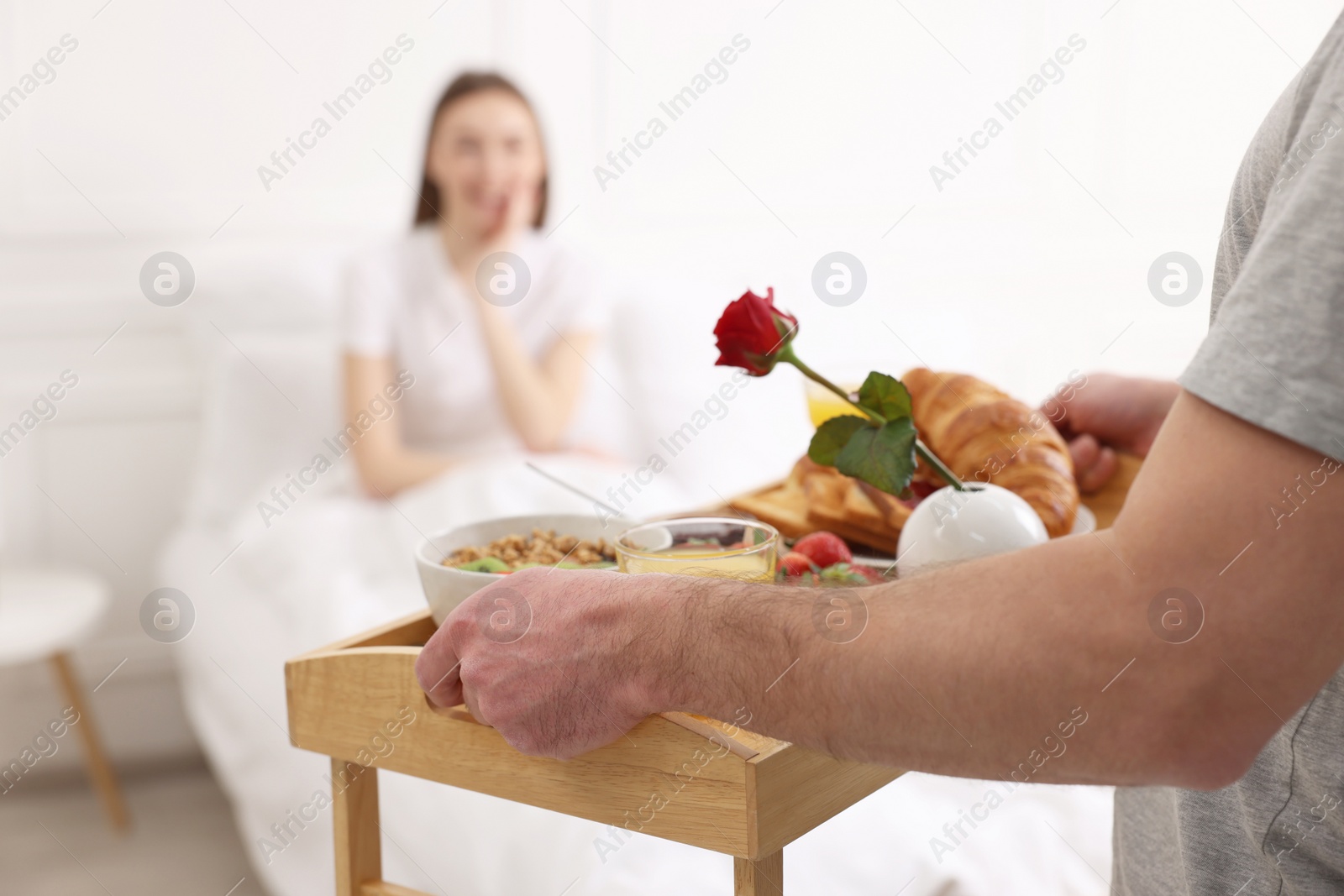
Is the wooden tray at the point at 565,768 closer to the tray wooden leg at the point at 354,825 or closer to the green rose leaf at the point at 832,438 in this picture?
the tray wooden leg at the point at 354,825

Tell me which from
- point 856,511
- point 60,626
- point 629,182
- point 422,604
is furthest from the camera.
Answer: point 629,182

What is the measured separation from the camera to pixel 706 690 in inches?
21.5

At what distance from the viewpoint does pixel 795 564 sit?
77cm

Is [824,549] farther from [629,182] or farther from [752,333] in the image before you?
[629,182]

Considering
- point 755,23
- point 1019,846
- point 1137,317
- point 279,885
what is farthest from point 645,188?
point 1019,846

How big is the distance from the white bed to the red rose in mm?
483

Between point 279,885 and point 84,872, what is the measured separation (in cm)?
61

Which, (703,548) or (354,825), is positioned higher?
(703,548)

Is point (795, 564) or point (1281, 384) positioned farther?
point (795, 564)

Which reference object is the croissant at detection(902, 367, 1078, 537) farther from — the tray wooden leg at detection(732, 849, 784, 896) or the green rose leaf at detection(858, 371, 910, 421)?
the tray wooden leg at detection(732, 849, 784, 896)

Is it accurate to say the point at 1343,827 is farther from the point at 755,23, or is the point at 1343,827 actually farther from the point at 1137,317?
the point at 1137,317

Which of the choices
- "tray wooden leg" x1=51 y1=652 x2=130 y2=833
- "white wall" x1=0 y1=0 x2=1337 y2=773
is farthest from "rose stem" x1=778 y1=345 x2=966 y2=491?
"tray wooden leg" x1=51 y1=652 x2=130 y2=833

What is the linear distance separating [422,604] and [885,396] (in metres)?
0.93

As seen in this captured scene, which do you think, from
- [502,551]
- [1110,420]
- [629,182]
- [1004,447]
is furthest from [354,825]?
[629,182]
